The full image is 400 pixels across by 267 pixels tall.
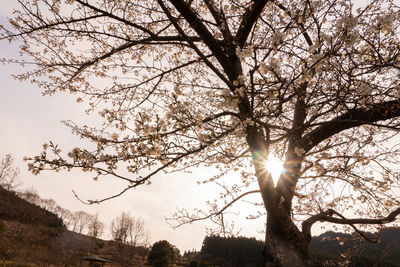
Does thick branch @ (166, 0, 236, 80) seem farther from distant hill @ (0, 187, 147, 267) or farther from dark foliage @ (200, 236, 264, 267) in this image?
dark foliage @ (200, 236, 264, 267)

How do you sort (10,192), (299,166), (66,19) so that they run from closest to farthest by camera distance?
(66,19) → (299,166) → (10,192)

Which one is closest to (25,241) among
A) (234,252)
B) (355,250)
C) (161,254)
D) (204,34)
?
(161,254)

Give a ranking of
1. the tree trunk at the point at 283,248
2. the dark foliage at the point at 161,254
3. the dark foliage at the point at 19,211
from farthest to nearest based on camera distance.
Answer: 1. the dark foliage at the point at 161,254
2. the dark foliage at the point at 19,211
3. the tree trunk at the point at 283,248

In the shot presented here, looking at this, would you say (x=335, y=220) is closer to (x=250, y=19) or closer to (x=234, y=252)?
(x=250, y=19)

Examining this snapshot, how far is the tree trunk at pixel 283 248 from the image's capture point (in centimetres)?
362

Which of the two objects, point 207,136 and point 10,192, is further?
point 10,192

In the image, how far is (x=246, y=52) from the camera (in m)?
2.26

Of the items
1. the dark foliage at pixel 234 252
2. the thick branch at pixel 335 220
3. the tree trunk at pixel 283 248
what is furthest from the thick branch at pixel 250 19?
the dark foliage at pixel 234 252

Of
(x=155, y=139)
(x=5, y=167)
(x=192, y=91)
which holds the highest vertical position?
(x=5, y=167)

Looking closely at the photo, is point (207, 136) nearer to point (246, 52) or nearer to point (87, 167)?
point (246, 52)

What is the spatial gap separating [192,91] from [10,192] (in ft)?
124

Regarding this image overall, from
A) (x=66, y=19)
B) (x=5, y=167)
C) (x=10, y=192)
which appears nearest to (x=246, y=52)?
(x=66, y=19)

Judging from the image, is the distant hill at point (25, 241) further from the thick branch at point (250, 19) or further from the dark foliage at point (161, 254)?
the thick branch at point (250, 19)

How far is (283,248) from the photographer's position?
12.2 ft
